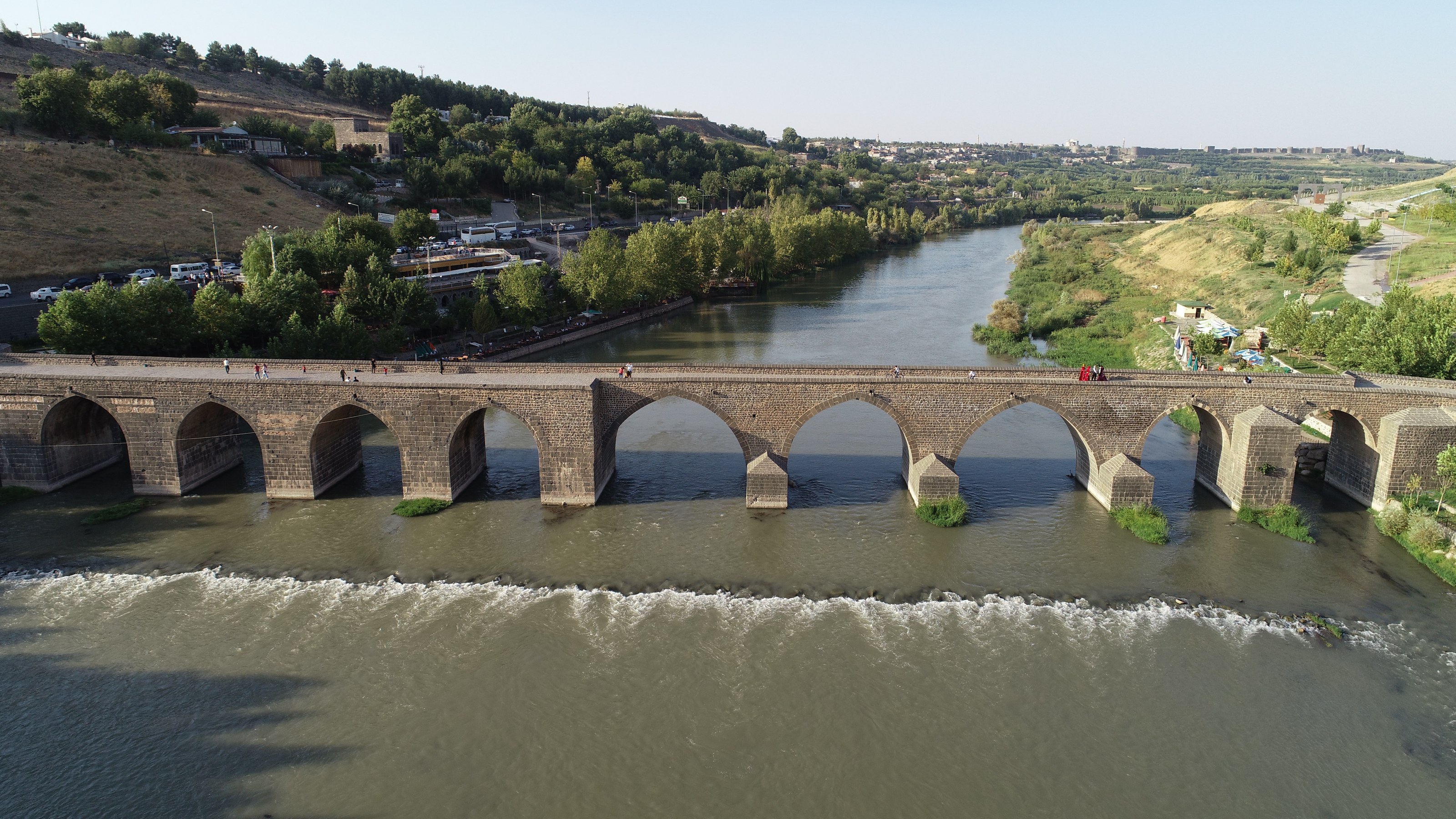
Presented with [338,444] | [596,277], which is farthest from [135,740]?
[596,277]

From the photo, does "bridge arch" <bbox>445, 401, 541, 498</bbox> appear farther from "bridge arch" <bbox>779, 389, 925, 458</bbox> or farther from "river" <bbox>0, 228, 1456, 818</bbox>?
"bridge arch" <bbox>779, 389, 925, 458</bbox>

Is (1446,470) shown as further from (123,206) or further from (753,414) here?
(123,206)

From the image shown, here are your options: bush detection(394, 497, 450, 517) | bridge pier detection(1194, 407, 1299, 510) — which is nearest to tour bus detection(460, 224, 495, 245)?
bush detection(394, 497, 450, 517)

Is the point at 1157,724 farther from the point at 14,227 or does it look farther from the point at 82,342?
the point at 14,227

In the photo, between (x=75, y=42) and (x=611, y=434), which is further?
(x=75, y=42)

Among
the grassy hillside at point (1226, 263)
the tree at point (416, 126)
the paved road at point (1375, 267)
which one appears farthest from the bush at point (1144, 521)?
the tree at point (416, 126)

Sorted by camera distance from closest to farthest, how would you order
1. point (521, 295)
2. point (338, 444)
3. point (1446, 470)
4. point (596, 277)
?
point (1446, 470)
point (338, 444)
point (521, 295)
point (596, 277)

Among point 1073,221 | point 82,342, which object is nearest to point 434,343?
point 82,342
